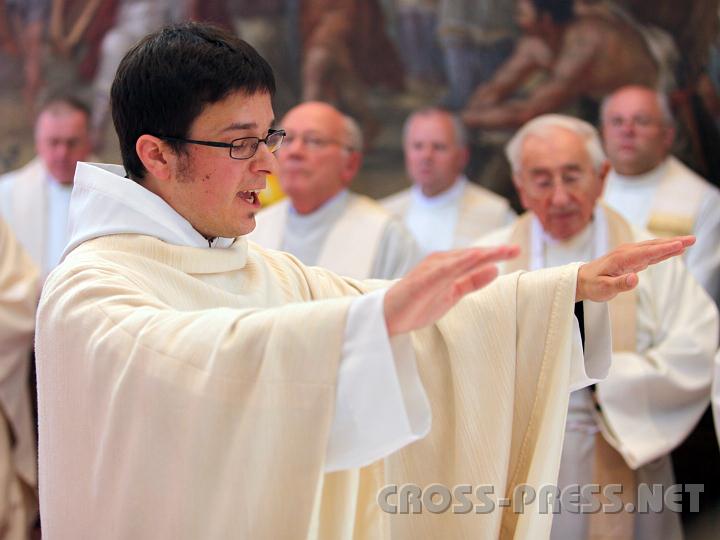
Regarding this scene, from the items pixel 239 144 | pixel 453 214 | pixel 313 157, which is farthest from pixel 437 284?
pixel 453 214

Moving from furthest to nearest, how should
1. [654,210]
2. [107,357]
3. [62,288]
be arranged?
[654,210] < [62,288] < [107,357]

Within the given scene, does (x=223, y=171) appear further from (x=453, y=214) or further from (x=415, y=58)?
(x=415, y=58)

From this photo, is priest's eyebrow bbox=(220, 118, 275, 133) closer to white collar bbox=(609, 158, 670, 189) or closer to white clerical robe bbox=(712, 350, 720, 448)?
white clerical robe bbox=(712, 350, 720, 448)

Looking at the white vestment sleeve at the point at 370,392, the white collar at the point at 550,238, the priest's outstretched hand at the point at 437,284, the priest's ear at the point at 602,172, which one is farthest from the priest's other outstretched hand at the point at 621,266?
the priest's ear at the point at 602,172

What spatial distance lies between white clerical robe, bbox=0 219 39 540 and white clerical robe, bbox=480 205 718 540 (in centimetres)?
293

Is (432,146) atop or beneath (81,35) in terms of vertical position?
beneath

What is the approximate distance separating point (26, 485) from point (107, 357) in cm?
386

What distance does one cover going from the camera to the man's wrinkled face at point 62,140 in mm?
9484

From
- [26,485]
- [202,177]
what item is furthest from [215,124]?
[26,485]

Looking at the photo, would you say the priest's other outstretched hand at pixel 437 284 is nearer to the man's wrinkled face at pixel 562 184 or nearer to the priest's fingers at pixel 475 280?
the priest's fingers at pixel 475 280

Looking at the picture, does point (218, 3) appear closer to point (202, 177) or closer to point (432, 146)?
point (432, 146)

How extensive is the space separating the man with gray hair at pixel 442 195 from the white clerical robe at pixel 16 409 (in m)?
3.49

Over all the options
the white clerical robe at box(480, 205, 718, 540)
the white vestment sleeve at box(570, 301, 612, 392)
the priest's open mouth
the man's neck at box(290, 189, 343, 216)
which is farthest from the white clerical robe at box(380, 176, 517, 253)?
the priest's open mouth

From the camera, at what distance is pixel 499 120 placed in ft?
32.2
